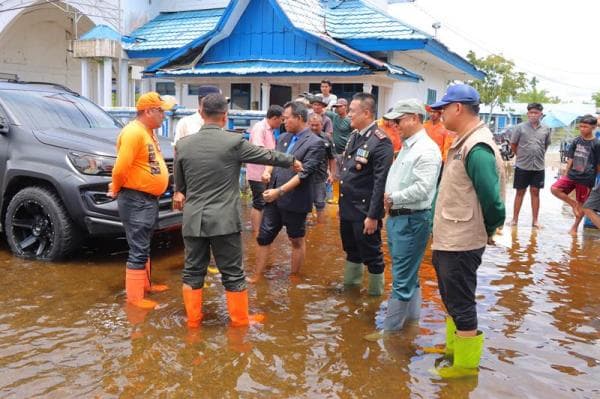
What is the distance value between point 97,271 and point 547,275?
5035 millimetres

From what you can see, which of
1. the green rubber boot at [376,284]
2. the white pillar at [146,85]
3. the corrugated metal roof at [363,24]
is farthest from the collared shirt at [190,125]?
the white pillar at [146,85]

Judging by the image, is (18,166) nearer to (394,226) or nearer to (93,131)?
(93,131)

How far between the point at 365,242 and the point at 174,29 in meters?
13.2

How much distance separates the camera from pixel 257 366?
12.1 ft

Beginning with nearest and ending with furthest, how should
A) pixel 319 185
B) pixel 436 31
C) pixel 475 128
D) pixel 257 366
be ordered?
pixel 475 128, pixel 257 366, pixel 319 185, pixel 436 31

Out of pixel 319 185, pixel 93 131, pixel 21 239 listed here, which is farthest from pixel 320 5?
pixel 21 239

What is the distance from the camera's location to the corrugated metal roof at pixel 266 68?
11945mm

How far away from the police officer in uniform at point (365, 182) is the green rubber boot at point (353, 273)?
0.29m

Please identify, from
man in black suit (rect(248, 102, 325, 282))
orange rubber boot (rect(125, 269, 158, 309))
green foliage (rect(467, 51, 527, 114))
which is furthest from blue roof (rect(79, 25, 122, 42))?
green foliage (rect(467, 51, 527, 114))

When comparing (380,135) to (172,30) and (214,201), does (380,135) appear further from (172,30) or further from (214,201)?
(172,30)

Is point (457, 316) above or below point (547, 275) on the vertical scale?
above

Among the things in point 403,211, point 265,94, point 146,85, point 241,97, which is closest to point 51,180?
point 403,211

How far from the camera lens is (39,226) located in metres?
5.87

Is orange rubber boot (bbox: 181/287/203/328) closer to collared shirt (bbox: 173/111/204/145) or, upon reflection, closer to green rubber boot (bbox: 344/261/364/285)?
green rubber boot (bbox: 344/261/364/285)
